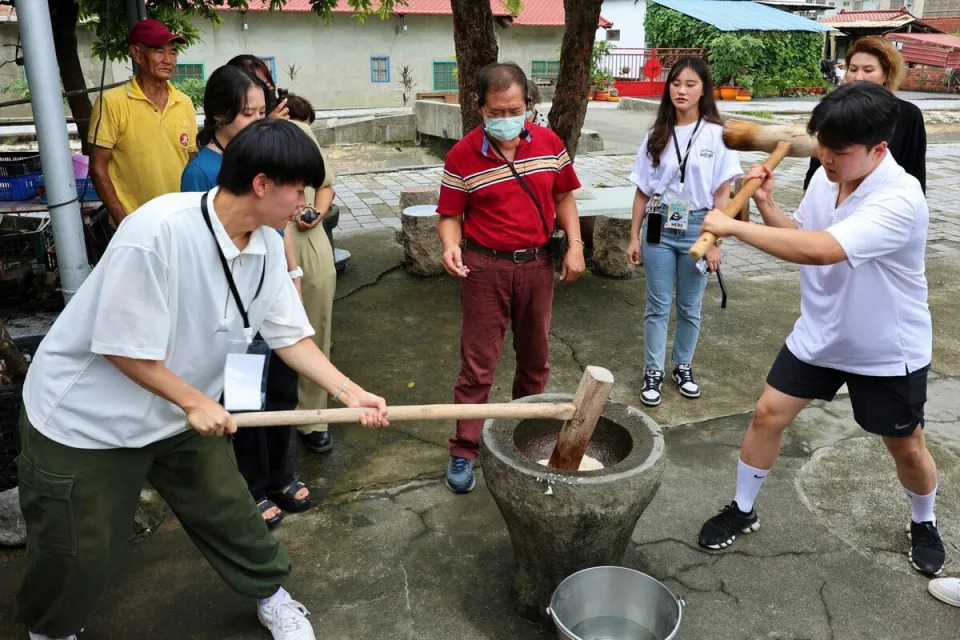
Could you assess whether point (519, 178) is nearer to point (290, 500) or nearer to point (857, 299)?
point (857, 299)

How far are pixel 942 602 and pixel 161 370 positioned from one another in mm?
2943

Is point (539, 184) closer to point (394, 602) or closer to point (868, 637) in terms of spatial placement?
point (394, 602)

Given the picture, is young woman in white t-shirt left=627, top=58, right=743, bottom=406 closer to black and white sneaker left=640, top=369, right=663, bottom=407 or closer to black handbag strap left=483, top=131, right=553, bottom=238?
black and white sneaker left=640, top=369, right=663, bottom=407

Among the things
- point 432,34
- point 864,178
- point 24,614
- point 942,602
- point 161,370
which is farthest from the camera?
point 432,34

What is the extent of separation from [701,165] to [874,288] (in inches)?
66.3

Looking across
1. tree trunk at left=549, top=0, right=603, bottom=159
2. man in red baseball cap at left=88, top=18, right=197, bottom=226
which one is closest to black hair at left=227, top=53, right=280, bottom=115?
man in red baseball cap at left=88, top=18, right=197, bottom=226

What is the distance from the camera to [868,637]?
2.77 metres

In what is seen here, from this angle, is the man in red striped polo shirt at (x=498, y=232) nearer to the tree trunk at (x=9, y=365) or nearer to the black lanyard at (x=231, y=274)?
the black lanyard at (x=231, y=274)

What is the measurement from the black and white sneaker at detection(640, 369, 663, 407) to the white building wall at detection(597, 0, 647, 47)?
1118 inches

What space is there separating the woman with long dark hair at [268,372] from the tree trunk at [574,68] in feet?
11.8

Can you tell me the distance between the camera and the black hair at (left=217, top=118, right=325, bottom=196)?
2.06m

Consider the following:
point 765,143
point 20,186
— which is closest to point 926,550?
point 765,143

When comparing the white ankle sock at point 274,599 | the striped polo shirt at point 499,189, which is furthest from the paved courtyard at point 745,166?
the white ankle sock at point 274,599

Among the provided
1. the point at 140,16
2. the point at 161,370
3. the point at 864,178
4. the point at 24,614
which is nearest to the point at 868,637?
the point at 864,178
